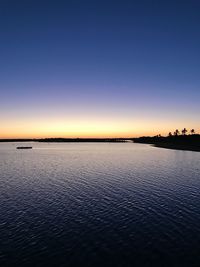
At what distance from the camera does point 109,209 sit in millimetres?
32844

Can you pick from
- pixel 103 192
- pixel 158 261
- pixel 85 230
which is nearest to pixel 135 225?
pixel 85 230

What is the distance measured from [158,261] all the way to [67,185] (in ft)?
105

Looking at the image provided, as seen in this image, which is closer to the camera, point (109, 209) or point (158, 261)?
point (158, 261)

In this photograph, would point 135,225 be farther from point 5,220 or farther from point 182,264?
point 5,220

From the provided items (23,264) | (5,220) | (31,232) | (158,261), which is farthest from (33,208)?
(158,261)

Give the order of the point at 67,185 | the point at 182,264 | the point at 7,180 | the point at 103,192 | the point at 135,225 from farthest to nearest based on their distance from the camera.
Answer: the point at 7,180
the point at 67,185
the point at 103,192
the point at 135,225
the point at 182,264

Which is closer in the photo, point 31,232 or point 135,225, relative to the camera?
point 31,232

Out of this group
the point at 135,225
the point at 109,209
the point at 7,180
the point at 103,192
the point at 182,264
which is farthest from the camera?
the point at 7,180

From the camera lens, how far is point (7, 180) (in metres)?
55.3

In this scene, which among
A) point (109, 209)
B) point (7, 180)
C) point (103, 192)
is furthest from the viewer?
point (7, 180)

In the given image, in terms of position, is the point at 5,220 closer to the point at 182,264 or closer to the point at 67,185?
the point at 182,264

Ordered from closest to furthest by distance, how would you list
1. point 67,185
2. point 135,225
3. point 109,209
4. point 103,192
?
point 135,225 → point 109,209 → point 103,192 → point 67,185

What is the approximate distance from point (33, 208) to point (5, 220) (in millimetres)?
5515

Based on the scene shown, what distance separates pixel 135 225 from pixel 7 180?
36.2 m
